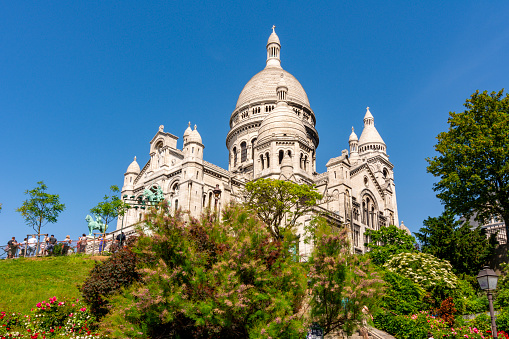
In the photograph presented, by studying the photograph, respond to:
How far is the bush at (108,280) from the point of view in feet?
61.7

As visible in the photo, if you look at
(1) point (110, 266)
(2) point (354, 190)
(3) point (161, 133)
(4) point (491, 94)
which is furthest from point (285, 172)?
(1) point (110, 266)

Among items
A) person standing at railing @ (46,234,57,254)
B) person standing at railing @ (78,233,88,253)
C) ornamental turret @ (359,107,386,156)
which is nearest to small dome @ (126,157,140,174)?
person standing at railing @ (78,233,88,253)

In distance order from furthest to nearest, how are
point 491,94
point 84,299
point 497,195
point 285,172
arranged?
point 285,172, point 491,94, point 497,195, point 84,299

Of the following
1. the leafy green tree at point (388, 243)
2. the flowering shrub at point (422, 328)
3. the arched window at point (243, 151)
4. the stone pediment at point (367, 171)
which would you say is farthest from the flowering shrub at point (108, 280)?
the arched window at point (243, 151)

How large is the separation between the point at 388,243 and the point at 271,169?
15548 mm

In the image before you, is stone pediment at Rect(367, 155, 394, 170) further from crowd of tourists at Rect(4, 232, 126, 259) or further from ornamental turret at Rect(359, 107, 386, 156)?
crowd of tourists at Rect(4, 232, 126, 259)

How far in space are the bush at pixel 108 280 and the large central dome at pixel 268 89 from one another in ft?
166

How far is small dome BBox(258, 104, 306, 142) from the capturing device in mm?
54719

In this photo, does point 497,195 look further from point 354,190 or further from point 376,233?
point 354,190

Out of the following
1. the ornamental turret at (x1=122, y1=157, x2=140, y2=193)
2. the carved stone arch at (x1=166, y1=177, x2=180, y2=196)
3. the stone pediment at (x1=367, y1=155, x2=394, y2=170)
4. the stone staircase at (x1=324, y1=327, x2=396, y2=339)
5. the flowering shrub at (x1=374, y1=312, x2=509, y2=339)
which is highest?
the stone pediment at (x1=367, y1=155, x2=394, y2=170)

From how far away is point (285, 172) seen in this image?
48.4 m

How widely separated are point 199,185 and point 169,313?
2960cm

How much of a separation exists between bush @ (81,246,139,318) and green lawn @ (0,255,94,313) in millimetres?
2446

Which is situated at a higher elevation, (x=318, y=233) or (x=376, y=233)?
(x=376, y=233)
